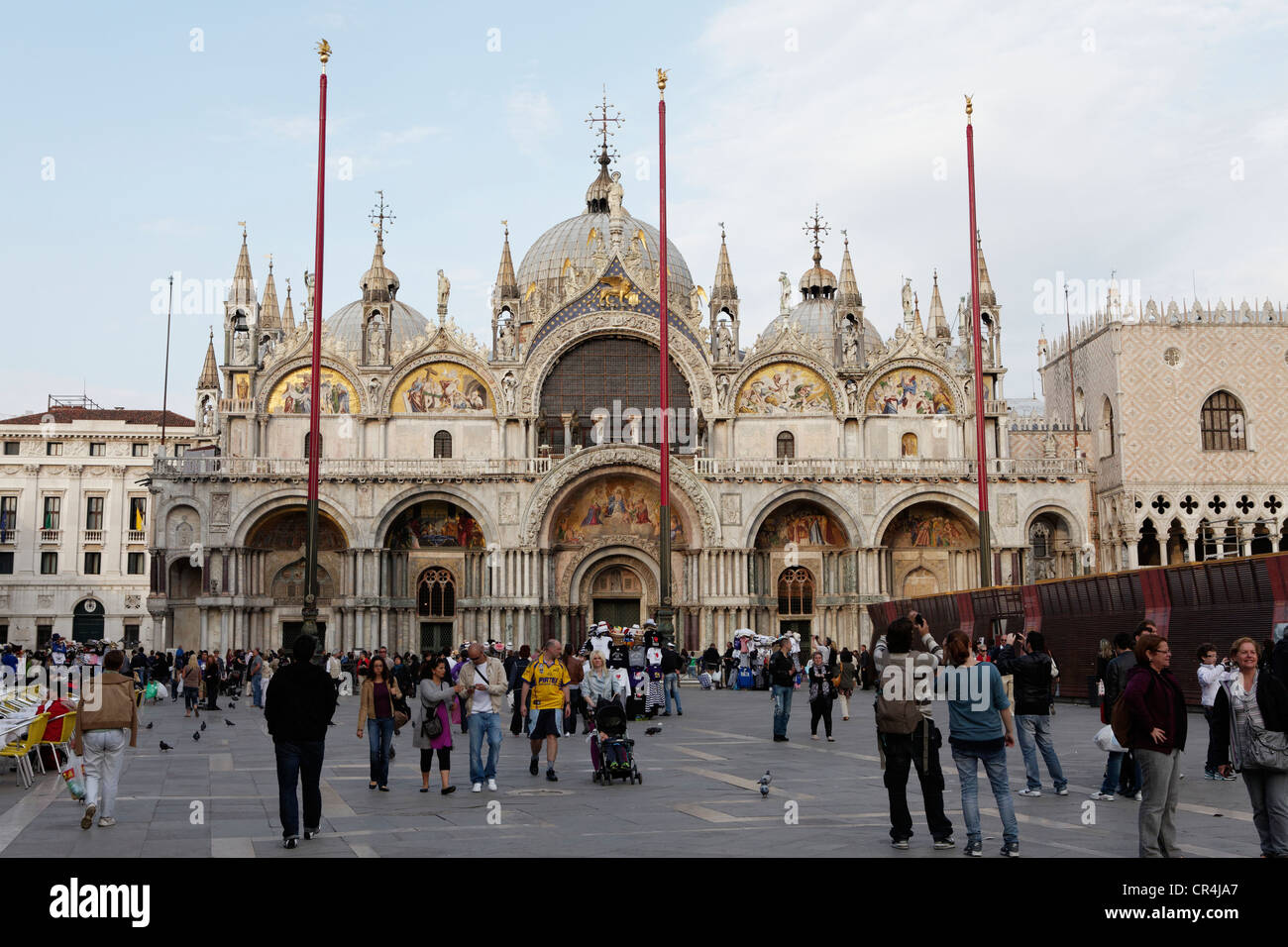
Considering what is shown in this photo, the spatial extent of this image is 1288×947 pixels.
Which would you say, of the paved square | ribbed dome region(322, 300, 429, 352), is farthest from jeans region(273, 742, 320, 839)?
ribbed dome region(322, 300, 429, 352)

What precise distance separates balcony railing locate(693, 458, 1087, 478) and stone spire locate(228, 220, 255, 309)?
18.1 metres

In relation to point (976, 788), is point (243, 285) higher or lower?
higher

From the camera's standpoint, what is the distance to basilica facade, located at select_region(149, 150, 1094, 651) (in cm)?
4691

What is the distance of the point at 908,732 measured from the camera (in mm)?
10586

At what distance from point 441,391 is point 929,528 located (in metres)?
19.1

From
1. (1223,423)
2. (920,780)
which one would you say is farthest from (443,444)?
(920,780)

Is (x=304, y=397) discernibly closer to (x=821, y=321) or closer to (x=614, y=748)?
(x=821, y=321)

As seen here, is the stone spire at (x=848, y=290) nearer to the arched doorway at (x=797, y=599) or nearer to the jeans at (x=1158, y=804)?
the arched doorway at (x=797, y=599)

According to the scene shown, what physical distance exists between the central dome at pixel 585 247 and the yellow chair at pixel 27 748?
139 feet

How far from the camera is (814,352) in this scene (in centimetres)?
4978

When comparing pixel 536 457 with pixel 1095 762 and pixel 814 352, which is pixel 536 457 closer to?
pixel 814 352

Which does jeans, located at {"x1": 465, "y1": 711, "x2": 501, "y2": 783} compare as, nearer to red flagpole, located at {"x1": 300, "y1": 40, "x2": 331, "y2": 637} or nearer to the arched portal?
red flagpole, located at {"x1": 300, "y1": 40, "x2": 331, "y2": 637}
